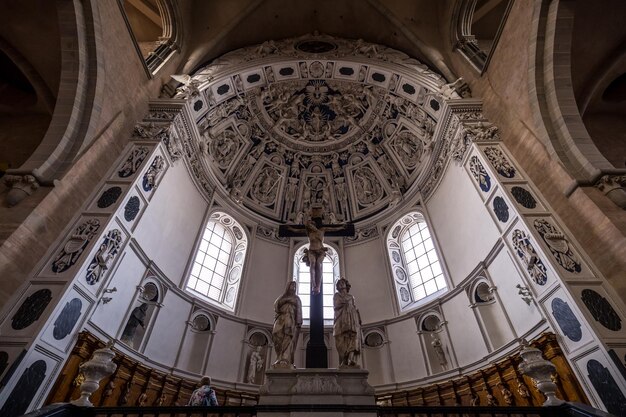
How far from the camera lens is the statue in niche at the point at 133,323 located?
30.0 ft

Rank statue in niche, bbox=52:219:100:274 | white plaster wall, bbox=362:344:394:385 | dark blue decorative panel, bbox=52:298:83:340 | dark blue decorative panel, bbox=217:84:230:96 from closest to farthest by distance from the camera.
Result: dark blue decorative panel, bbox=52:298:83:340, statue in niche, bbox=52:219:100:274, white plaster wall, bbox=362:344:394:385, dark blue decorative panel, bbox=217:84:230:96

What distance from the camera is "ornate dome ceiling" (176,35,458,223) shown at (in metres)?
14.1

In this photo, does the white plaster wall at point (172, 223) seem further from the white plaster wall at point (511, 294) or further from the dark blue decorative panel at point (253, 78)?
the white plaster wall at point (511, 294)

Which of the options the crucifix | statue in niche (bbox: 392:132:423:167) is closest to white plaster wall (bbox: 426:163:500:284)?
statue in niche (bbox: 392:132:423:167)

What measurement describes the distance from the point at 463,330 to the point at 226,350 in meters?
7.90

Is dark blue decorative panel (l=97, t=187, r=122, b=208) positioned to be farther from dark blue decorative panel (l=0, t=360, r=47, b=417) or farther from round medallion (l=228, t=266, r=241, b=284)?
round medallion (l=228, t=266, r=241, b=284)

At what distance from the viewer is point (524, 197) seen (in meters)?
8.34

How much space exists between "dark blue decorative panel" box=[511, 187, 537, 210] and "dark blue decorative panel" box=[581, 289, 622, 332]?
2.39 meters

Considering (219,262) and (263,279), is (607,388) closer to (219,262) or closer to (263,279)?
(263,279)

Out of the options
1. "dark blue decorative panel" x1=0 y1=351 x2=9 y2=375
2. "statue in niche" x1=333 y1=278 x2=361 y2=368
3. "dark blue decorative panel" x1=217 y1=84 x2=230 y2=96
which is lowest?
"dark blue decorative panel" x1=0 y1=351 x2=9 y2=375

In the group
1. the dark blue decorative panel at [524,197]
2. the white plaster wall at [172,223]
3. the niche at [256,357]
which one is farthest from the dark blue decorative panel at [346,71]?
the niche at [256,357]

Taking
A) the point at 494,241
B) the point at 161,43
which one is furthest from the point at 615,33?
the point at 161,43

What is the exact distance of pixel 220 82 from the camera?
13.8m

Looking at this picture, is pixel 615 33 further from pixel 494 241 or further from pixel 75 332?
pixel 75 332
